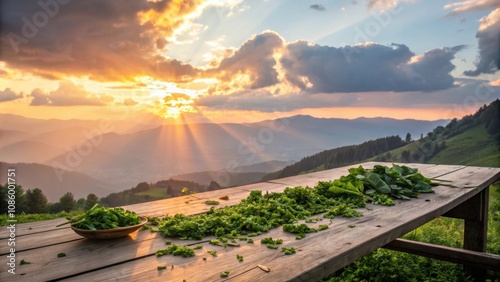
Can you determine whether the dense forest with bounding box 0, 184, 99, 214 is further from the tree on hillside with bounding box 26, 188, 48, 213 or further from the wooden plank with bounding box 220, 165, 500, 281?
the wooden plank with bounding box 220, 165, 500, 281

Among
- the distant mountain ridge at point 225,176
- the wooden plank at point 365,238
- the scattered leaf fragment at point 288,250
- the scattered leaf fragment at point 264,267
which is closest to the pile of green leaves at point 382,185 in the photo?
the wooden plank at point 365,238

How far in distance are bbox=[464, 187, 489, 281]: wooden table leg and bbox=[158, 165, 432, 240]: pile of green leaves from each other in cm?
178

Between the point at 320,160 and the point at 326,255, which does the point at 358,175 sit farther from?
the point at 320,160

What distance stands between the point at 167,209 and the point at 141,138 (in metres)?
48.1

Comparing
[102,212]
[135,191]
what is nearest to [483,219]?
[102,212]

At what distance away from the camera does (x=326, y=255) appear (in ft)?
6.79

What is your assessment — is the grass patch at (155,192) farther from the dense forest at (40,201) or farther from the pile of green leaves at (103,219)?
the pile of green leaves at (103,219)

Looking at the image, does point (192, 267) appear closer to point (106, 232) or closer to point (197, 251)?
point (197, 251)

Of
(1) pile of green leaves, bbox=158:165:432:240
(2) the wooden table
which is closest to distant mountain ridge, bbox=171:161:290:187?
(1) pile of green leaves, bbox=158:165:432:240

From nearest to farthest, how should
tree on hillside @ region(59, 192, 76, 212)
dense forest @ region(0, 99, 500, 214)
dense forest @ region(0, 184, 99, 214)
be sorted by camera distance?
dense forest @ region(0, 184, 99, 214)
tree on hillside @ region(59, 192, 76, 212)
dense forest @ region(0, 99, 500, 214)

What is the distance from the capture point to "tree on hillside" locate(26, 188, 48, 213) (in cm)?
1552

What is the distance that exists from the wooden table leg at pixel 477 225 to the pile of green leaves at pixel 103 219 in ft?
15.9

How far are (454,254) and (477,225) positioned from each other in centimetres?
91

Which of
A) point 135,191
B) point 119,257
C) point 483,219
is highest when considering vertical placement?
point 119,257
